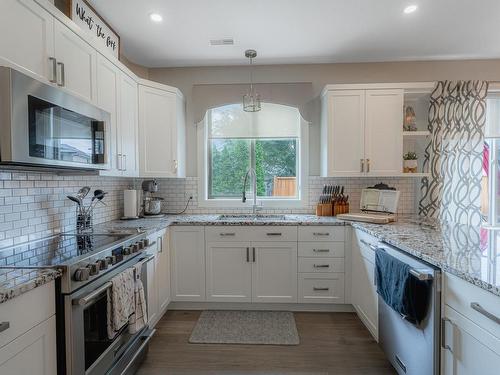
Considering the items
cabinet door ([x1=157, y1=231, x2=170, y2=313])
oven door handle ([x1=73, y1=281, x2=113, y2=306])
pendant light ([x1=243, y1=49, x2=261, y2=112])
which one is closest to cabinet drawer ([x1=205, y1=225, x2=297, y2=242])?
cabinet door ([x1=157, y1=231, x2=170, y2=313])

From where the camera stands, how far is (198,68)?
3416mm

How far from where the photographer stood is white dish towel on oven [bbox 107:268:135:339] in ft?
5.26

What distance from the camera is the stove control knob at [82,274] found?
1329mm

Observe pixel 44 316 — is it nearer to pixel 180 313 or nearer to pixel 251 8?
pixel 180 313

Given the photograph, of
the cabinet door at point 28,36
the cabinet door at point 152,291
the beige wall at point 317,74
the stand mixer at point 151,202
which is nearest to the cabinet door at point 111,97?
the cabinet door at point 28,36

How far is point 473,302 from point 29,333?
182cm

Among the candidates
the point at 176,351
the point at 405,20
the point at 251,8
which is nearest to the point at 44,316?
the point at 176,351

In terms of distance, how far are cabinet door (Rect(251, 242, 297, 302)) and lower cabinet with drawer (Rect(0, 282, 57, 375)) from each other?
1.81 meters

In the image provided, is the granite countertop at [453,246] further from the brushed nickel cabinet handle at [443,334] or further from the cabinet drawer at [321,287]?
the cabinet drawer at [321,287]

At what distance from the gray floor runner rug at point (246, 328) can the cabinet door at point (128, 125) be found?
5.12ft

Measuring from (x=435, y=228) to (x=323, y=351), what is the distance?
4.35 ft

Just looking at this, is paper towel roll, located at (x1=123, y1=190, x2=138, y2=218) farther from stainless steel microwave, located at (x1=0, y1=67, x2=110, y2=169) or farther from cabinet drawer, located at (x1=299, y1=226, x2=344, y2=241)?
cabinet drawer, located at (x1=299, y1=226, x2=344, y2=241)

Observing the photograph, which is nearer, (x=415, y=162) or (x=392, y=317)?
(x=392, y=317)

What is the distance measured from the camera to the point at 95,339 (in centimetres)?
152
